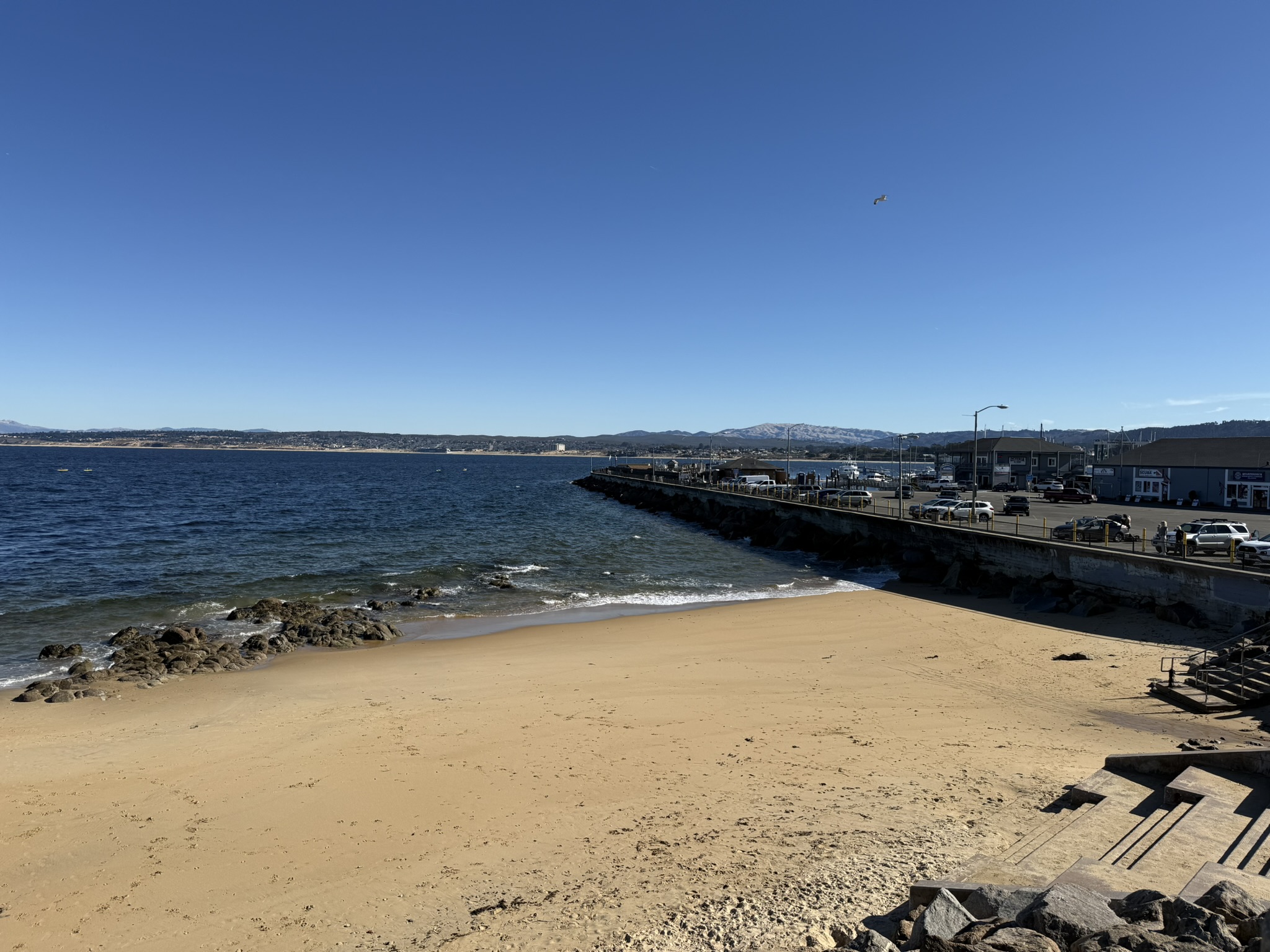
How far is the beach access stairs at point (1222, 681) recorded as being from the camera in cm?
1466

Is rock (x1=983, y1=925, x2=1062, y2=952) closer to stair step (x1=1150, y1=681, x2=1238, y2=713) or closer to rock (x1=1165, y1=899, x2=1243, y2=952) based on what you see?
rock (x1=1165, y1=899, x2=1243, y2=952)

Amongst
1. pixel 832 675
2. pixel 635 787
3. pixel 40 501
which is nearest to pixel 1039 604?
pixel 832 675

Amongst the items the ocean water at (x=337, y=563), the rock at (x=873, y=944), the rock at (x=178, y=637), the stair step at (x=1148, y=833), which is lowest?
the ocean water at (x=337, y=563)

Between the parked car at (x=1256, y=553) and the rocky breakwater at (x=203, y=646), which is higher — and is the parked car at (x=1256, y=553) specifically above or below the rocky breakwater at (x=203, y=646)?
above

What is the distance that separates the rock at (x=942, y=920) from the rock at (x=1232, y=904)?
1.91m

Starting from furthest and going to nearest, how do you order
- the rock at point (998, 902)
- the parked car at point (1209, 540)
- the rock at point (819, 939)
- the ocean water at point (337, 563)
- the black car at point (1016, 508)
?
the black car at point (1016, 508)
the parked car at point (1209, 540)
the ocean water at point (337, 563)
the rock at point (819, 939)
the rock at point (998, 902)

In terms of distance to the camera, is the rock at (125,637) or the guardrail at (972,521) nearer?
the rock at (125,637)

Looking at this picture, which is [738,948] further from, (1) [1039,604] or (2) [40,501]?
(2) [40,501]

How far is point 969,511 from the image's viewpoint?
4159 cm

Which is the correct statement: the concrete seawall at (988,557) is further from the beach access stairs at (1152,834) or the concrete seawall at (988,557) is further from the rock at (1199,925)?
the rock at (1199,925)

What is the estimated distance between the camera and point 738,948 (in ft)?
22.7

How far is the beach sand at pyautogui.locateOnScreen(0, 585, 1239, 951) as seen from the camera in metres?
8.16

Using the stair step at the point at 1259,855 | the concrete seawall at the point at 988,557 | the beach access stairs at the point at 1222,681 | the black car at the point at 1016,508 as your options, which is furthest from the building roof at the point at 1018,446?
the stair step at the point at 1259,855

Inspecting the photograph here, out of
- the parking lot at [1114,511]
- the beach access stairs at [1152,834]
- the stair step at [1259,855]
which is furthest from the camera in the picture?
the parking lot at [1114,511]
